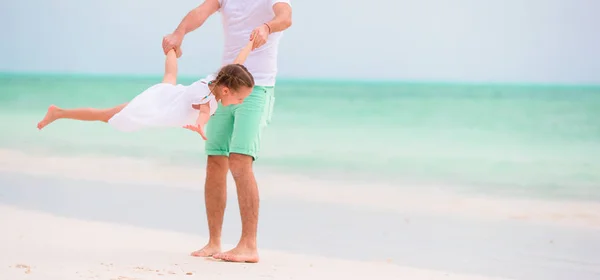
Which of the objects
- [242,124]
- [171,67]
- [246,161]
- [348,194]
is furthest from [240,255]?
[348,194]

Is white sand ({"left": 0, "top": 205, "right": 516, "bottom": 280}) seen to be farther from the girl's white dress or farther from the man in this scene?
the girl's white dress

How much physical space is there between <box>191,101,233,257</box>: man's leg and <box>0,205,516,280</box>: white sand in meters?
0.13

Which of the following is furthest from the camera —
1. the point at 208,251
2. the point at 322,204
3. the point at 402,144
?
the point at 402,144

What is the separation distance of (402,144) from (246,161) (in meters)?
6.62

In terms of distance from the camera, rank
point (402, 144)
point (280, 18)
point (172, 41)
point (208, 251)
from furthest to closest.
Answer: point (402, 144) → point (208, 251) → point (172, 41) → point (280, 18)

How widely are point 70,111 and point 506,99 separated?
18.1 m

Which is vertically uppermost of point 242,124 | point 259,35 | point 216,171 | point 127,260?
point 259,35

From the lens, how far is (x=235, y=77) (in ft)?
11.0

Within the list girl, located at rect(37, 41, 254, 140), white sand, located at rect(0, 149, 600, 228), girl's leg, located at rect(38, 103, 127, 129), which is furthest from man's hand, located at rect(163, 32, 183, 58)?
white sand, located at rect(0, 149, 600, 228)

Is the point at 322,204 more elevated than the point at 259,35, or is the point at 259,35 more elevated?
the point at 259,35

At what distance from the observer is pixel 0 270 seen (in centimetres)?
308

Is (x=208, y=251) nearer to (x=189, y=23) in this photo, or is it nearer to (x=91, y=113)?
(x=91, y=113)

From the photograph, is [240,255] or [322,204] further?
[322,204]

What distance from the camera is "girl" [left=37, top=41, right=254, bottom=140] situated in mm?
3371
